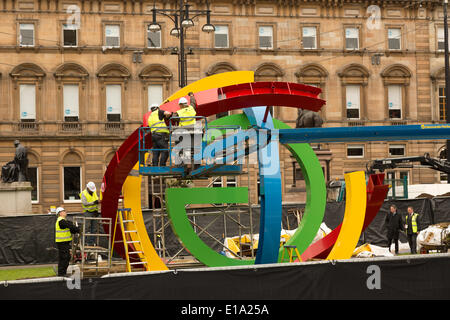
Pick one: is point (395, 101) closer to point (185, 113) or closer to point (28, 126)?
point (28, 126)

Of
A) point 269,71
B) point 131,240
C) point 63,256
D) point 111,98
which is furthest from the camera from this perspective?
point 269,71

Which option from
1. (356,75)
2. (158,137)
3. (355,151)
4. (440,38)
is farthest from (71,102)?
(158,137)

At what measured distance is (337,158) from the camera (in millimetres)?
52188

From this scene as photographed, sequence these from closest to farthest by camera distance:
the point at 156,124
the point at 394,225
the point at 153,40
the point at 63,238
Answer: the point at 156,124 → the point at 63,238 → the point at 394,225 → the point at 153,40

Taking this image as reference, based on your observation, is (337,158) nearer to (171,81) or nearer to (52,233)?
(171,81)

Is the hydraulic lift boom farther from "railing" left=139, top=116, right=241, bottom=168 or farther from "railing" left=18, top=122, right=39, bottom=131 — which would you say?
"railing" left=18, top=122, right=39, bottom=131

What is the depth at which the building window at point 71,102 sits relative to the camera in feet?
163

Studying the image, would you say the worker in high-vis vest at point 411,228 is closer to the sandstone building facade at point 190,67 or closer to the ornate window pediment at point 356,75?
the sandstone building facade at point 190,67

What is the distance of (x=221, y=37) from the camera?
51.2 meters

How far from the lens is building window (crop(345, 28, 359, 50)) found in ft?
173

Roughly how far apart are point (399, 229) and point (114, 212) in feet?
40.4

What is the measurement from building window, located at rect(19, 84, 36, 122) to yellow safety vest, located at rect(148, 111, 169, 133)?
3325cm

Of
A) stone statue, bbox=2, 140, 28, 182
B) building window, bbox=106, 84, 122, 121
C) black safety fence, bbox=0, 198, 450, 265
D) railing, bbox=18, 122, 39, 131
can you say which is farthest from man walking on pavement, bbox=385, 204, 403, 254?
railing, bbox=18, 122, 39, 131

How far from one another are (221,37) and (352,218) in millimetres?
34387
